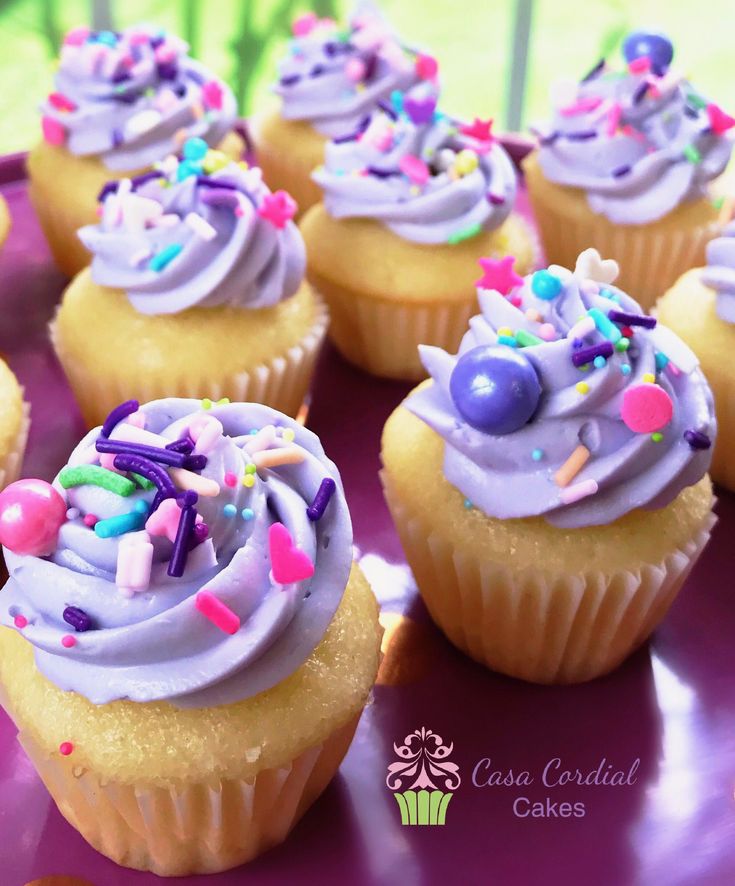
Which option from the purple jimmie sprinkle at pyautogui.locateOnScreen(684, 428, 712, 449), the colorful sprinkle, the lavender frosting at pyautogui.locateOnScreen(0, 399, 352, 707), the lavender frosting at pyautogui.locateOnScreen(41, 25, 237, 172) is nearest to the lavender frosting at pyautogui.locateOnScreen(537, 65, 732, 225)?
the lavender frosting at pyautogui.locateOnScreen(41, 25, 237, 172)

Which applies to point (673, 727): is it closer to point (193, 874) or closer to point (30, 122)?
point (193, 874)

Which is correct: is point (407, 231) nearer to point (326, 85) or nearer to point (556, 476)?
point (326, 85)

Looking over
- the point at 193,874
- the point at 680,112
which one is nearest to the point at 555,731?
the point at 193,874

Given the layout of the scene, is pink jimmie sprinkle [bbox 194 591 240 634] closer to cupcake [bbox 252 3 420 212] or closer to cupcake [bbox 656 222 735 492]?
cupcake [bbox 656 222 735 492]

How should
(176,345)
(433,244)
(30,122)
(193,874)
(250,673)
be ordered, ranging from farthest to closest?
(30,122), (433,244), (176,345), (193,874), (250,673)

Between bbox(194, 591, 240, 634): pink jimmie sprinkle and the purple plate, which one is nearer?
bbox(194, 591, 240, 634): pink jimmie sprinkle

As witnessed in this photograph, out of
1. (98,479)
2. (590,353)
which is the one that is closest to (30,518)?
(98,479)
